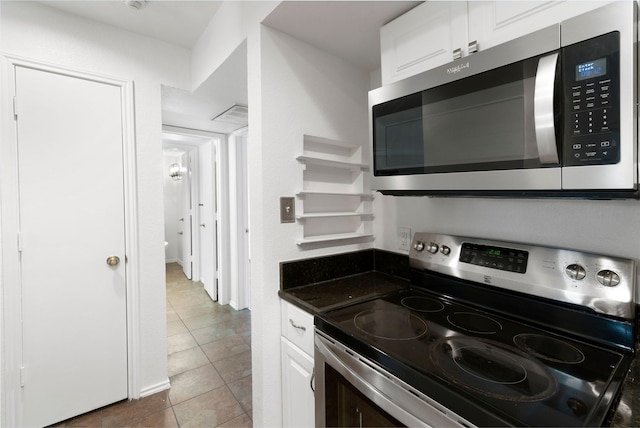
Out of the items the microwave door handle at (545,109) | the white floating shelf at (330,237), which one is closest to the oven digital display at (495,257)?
the microwave door handle at (545,109)

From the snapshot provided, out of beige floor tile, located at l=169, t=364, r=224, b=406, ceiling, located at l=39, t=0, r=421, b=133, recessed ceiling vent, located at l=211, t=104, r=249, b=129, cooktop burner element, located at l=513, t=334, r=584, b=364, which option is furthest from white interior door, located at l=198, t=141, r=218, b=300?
cooktop burner element, located at l=513, t=334, r=584, b=364

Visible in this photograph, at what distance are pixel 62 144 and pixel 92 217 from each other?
44 centimetres

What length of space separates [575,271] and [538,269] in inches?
4.0

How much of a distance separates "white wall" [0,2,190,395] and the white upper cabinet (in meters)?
1.54

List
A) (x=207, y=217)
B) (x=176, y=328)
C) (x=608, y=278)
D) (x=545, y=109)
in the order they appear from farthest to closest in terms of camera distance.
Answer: (x=207, y=217) → (x=176, y=328) → (x=608, y=278) → (x=545, y=109)

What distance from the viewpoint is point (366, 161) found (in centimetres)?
182

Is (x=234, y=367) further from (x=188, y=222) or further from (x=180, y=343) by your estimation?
(x=188, y=222)

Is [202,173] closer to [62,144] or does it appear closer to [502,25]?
[62,144]

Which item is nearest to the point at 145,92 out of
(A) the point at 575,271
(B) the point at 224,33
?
(B) the point at 224,33

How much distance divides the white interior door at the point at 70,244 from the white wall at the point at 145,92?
114 mm

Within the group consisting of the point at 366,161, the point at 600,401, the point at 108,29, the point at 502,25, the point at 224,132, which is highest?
the point at 108,29

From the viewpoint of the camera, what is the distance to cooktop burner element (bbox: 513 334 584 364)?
2.77 ft

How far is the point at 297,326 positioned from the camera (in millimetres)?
1336

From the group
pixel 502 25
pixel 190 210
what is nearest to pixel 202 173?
pixel 190 210
